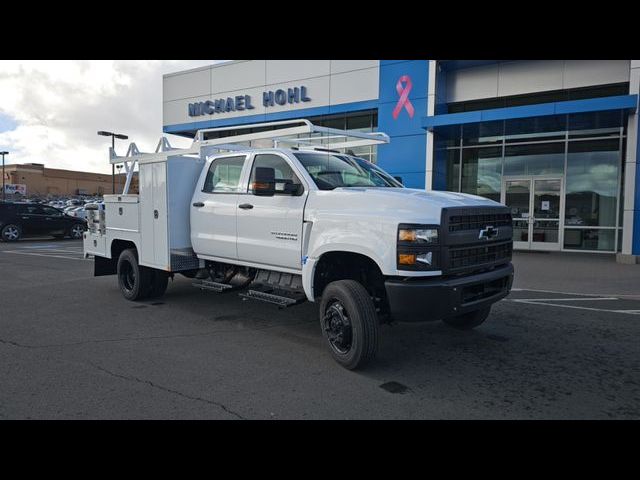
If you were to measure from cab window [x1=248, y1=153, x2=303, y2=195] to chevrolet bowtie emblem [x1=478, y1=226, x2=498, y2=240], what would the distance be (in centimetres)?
195

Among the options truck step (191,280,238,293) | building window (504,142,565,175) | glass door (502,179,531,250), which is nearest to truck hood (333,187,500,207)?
truck step (191,280,238,293)

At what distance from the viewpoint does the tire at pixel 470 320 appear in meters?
5.96

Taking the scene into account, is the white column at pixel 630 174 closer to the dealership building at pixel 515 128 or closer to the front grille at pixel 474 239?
the dealership building at pixel 515 128

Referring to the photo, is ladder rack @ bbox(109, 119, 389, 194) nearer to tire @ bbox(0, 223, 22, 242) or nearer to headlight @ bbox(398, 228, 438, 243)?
headlight @ bbox(398, 228, 438, 243)

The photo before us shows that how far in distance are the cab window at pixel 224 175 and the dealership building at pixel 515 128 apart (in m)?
10.5

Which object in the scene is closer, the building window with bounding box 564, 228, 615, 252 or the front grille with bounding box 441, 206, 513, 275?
the front grille with bounding box 441, 206, 513, 275

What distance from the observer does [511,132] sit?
54.0 feet

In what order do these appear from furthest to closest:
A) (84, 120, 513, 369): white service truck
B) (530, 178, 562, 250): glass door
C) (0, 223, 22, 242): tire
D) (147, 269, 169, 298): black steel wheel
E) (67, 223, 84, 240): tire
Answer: (67, 223, 84, 240): tire → (0, 223, 22, 242): tire → (530, 178, 562, 250): glass door → (147, 269, 169, 298): black steel wheel → (84, 120, 513, 369): white service truck

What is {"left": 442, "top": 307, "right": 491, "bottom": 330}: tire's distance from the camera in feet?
19.6

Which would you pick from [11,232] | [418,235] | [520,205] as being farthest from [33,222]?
[418,235]

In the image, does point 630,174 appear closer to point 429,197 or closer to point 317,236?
point 429,197

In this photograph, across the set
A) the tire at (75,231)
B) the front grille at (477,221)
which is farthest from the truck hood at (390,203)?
the tire at (75,231)

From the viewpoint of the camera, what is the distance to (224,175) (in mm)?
6629

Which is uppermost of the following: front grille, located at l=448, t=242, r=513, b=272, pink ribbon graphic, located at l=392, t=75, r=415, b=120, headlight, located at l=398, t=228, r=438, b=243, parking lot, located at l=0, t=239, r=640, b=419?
pink ribbon graphic, located at l=392, t=75, r=415, b=120
